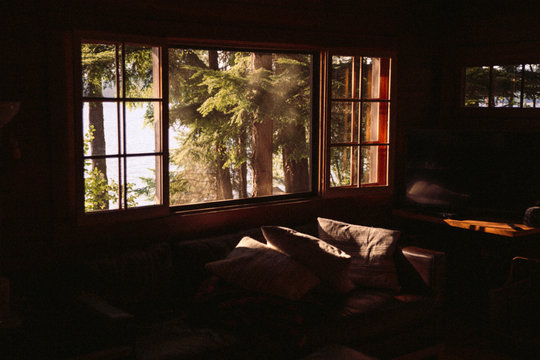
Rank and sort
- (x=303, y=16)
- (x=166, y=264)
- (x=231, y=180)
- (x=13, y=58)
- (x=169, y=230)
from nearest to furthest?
(x=13, y=58) → (x=166, y=264) → (x=169, y=230) → (x=303, y=16) → (x=231, y=180)

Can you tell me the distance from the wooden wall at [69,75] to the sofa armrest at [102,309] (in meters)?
0.51

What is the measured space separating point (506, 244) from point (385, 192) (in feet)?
3.60

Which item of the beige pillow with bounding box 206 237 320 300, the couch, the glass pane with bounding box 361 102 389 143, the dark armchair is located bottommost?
the dark armchair

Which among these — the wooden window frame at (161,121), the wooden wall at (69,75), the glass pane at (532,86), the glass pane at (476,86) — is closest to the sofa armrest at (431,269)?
the wooden wall at (69,75)

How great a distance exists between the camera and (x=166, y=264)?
3330mm

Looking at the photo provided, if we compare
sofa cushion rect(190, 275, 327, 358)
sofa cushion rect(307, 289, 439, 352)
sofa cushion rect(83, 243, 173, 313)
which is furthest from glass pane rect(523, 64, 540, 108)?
sofa cushion rect(83, 243, 173, 313)

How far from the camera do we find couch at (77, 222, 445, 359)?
2.70 m

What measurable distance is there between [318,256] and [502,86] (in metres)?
2.64

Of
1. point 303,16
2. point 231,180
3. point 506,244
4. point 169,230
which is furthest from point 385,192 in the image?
point 231,180

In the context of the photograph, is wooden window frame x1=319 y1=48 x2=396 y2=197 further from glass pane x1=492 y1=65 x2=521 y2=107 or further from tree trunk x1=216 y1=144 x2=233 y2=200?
tree trunk x1=216 y1=144 x2=233 y2=200

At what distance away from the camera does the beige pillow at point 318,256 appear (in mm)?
3270

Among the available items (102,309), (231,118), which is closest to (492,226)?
(102,309)

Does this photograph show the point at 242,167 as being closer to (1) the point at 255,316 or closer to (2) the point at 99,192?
(2) the point at 99,192

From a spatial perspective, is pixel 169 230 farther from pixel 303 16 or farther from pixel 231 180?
pixel 231 180
